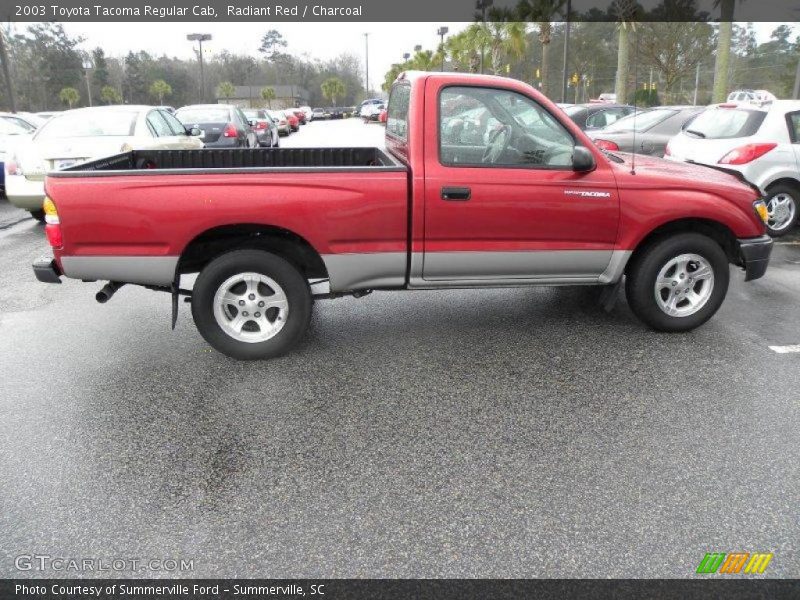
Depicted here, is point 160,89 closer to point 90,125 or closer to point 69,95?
point 69,95

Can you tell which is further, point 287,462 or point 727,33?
point 727,33

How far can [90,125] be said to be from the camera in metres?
9.26

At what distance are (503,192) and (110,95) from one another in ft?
242

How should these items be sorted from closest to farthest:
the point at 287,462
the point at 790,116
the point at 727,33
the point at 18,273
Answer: the point at 287,462 → the point at 18,273 → the point at 790,116 → the point at 727,33

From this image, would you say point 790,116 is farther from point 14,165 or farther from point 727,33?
point 727,33

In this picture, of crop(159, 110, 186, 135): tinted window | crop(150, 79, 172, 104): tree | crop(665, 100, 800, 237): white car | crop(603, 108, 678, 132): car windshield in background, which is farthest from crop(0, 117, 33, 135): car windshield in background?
crop(150, 79, 172, 104): tree

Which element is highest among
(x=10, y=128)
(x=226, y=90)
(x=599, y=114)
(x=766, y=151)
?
(x=226, y=90)

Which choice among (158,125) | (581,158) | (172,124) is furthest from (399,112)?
(172,124)

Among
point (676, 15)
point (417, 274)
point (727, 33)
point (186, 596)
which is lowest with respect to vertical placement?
point (186, 596)

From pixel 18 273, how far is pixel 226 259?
3.85 m

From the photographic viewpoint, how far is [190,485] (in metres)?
3.11

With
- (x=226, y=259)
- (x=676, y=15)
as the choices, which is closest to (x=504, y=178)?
(x=226, y=259)

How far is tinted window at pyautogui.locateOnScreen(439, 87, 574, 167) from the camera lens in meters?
4.53

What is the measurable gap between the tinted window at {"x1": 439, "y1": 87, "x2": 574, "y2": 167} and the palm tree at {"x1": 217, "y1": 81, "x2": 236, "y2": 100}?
86.5 m
